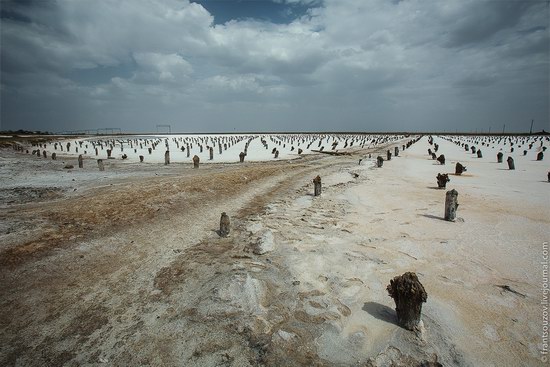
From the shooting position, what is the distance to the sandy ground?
4449 millimetres

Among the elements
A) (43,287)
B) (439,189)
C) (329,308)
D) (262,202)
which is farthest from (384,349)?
(439,189)

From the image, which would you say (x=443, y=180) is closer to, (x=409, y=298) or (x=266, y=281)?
(x=409, y=298)

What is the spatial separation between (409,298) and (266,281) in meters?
2.87

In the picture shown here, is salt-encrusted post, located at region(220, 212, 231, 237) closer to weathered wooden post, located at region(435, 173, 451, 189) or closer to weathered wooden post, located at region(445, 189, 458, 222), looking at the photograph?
weathered wooden post, located at region(445, 189, 458, 222)

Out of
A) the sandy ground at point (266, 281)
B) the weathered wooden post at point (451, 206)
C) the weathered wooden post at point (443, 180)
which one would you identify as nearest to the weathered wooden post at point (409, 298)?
the sandy ground at point (266, 281)

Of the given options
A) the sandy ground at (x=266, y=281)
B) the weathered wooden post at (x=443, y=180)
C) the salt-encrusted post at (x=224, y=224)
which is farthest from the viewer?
the weathered wooden post at (x=443, y=180)

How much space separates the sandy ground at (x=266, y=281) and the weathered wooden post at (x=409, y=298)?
178 mm

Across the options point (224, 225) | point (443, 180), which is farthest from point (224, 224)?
point (443, 180)

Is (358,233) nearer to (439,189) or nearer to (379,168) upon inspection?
(439,189)

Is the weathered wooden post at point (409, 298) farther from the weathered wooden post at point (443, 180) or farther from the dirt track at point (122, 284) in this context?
the weathered wooden post at point (443, 180)

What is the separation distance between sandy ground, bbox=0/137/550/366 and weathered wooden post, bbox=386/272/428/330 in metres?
0.18

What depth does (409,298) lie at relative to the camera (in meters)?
4.61

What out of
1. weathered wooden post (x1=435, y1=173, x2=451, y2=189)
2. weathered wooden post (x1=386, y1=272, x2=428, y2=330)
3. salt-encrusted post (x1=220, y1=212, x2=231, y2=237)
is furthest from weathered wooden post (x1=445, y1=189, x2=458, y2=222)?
salt-encrusted post (x1=220, y1=212, x2=231, y2=237)

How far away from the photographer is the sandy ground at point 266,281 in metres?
4.45
